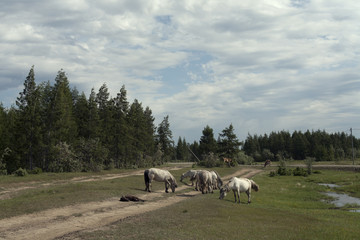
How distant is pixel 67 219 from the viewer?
56.2 feet

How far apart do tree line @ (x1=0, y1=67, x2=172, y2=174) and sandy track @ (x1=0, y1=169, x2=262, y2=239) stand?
27.2 metres

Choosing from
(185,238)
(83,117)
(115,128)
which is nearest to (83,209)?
(185,238)

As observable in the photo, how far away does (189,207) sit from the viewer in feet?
68.8

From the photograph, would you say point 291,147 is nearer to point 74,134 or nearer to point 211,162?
point 211,162

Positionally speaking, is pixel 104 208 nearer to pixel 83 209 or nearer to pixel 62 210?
pixel 83 209

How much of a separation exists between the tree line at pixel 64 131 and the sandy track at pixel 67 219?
27.2m

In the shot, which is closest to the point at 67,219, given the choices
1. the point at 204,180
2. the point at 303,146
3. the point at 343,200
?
the point at 204,180

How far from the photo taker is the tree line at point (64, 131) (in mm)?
47500

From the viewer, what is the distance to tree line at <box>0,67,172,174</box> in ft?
156

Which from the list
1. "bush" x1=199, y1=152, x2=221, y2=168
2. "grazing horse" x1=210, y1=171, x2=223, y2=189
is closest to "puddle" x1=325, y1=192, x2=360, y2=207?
"grazing horse" x1=210, y1=171, x2=223, y2=189

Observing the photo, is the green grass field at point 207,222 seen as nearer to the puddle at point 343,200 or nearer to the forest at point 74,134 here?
the puddle at point 343,200

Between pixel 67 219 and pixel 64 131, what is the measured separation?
37394 mm

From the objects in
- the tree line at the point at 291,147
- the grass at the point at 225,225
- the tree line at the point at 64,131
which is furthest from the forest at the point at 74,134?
the grass at the point at 225,225

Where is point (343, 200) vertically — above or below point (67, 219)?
below
